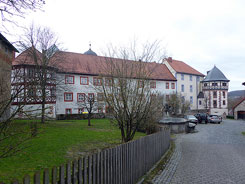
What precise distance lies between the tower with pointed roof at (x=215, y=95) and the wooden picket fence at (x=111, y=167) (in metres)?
45.7

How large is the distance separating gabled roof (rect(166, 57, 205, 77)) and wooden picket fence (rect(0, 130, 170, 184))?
39913 millimetres

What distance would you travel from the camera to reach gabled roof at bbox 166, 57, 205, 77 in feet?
150

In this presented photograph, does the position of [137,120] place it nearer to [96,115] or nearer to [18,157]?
[18,157]

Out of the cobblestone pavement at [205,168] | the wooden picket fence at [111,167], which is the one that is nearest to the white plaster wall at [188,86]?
the cobblestone pavement at [205,168]

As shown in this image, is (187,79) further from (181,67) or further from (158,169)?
(158,169)

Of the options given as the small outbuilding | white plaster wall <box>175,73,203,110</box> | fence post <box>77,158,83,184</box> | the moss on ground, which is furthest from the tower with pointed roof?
fence post <box>77,158,83,184</box>

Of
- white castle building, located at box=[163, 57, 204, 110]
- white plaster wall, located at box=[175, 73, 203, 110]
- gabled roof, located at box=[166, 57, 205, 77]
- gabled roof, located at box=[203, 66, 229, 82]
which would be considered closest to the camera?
white castle building, located at box=[163, 57, 204, 110]

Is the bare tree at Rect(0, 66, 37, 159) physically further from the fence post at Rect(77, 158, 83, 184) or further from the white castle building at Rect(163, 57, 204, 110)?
the white castle building at Rect(163, 57, 204, 110)

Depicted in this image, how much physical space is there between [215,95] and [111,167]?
50122mm

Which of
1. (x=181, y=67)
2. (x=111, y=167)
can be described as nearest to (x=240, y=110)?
(x=181, y=67)

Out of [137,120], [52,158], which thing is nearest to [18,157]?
[52,158]

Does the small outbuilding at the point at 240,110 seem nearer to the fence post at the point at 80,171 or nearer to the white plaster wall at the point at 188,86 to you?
the white plaster wall at the point at 188,86

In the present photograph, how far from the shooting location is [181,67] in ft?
157

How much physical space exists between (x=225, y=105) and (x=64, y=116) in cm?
3905
